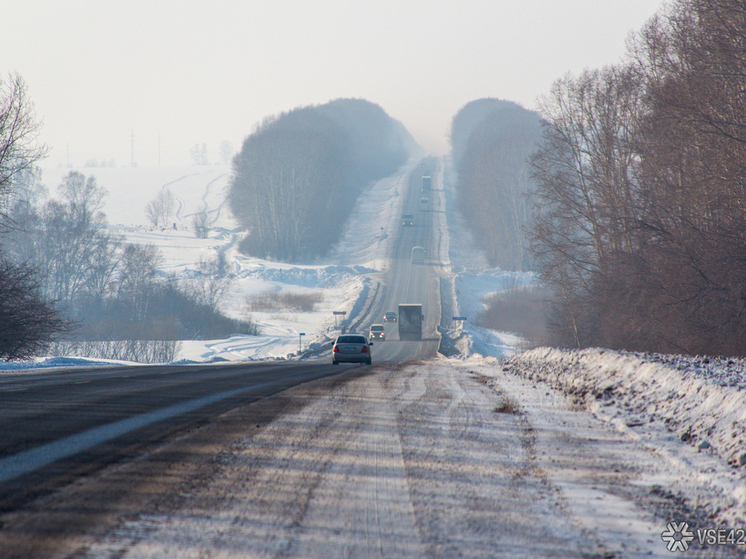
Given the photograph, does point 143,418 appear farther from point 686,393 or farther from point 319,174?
point 319,174

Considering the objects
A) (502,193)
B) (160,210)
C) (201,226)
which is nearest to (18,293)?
(502,193)

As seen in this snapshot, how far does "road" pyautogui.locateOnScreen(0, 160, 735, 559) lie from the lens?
3631 mm

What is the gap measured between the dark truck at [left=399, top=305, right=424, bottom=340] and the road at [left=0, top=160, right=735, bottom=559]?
147ft

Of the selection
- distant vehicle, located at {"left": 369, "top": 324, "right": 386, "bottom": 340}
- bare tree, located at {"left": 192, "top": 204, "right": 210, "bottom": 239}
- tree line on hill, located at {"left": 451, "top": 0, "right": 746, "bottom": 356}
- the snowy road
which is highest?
bare tree, located at {"left": 192, "top": 204, "right": 210, "bottom": 239}

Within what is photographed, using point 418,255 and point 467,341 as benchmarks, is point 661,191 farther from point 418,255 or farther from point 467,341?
point 418,255

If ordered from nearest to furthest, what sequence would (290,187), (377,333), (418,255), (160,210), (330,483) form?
(330,483) < (377,333) < (418,255) < (290,187) < (160,210)

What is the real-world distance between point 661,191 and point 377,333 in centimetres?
3302

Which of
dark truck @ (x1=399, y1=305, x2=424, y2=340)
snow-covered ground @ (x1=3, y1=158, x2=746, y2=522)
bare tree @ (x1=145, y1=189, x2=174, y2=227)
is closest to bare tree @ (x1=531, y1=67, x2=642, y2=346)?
snow-covered ground @ (x1=3, y1=158, x2=746, y2=522)

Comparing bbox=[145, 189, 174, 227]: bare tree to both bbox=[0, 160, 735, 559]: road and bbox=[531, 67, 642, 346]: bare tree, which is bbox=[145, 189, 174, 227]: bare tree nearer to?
bbox=[531, 67, 642, 346]: bare tree

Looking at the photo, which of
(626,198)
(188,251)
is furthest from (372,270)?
(626,198)

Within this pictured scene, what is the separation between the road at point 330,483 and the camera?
3.63 metres

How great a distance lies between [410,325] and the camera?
53.8 metres

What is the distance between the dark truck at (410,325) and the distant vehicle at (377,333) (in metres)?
2.18

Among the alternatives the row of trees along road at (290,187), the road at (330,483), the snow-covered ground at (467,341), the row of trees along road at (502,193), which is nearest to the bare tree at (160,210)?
the snow-covered ground at (467,341)
